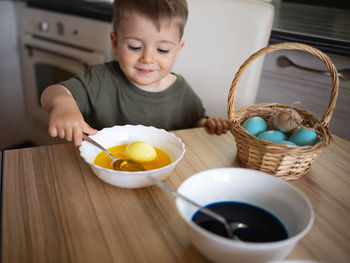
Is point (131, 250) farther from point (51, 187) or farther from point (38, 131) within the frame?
point (38, 131)

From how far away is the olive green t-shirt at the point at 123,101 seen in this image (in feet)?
3.40

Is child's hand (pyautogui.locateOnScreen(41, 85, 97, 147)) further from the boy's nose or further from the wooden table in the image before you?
the boy's nose

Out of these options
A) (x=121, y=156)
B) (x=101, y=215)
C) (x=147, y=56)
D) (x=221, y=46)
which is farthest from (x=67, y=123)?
(x=221, y=46)

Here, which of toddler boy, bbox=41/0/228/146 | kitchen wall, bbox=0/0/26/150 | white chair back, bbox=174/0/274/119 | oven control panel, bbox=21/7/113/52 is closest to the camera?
toddler boy, bbox=41/0/228/146

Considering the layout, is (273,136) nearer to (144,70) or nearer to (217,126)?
(217,126)

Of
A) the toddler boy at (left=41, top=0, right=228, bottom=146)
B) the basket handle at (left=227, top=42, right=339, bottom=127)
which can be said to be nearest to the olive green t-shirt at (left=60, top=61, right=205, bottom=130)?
the toddler boy at (left=41, top=0, right=228, bottom=146)

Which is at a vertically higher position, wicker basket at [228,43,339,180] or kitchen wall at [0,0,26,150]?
wicker basket at [228,43,339,180]

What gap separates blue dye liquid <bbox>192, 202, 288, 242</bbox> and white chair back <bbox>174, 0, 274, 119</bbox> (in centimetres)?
78

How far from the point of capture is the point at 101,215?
508mm

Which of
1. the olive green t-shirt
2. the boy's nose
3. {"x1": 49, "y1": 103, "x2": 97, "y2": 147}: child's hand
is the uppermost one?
the boy's nose

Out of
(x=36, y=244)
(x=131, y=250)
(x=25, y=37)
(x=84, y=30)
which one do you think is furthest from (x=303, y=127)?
(x=25, y=37)

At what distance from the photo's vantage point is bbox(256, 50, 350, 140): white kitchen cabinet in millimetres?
1281

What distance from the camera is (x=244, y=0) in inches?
45.1

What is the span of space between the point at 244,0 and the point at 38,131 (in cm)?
169
